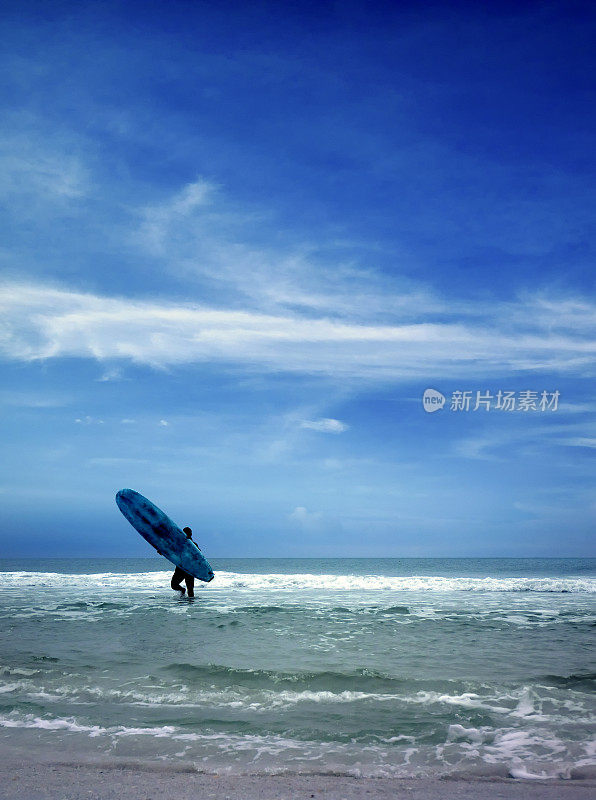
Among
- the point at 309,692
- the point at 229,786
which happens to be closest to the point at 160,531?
the point at 309,692

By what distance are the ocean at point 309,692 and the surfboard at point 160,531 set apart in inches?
194

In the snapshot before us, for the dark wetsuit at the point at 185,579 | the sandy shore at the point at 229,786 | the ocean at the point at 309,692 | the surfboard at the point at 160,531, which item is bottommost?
the dark wetsuit at the point at 185,579

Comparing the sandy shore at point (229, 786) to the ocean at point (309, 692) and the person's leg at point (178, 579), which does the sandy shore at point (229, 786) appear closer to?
the ocean at point (309, 692)

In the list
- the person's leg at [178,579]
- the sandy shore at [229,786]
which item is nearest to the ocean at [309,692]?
the sandy shore at [229,786]

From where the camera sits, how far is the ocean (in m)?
4.24

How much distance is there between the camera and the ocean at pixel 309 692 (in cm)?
424

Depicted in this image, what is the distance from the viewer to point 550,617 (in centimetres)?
1241

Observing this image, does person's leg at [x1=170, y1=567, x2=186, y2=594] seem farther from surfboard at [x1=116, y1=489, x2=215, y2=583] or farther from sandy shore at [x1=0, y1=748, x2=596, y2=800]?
sandy shore at [x1=0, y1=748, x2=596, y2=800]

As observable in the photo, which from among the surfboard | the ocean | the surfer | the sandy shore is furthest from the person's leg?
the sandy shore

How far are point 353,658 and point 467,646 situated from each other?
2.10 meters

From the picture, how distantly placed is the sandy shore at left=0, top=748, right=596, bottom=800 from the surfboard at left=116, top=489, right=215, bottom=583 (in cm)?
1289

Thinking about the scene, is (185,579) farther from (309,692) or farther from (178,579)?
(309,692)

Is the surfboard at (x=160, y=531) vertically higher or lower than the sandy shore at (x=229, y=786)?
higher

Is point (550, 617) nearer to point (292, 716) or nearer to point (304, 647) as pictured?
point (304, 647)
